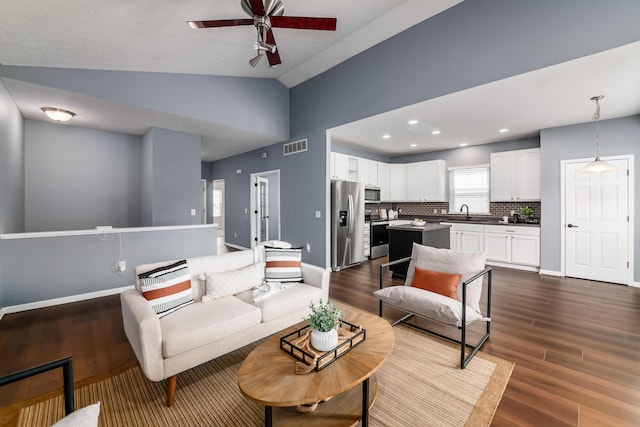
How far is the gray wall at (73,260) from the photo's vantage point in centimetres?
334

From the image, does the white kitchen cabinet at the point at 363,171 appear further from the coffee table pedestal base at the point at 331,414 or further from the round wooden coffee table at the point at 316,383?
the coffee table pedestal base at the point at 331,414

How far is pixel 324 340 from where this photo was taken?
1.62m

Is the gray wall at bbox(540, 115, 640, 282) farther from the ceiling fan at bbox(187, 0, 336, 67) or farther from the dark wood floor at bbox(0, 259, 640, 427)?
the ceiling fan at bbox(187, 0, 336, 67)

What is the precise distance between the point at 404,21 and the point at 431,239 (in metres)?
3.29

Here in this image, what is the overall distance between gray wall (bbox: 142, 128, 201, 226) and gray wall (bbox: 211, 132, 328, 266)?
1.70m

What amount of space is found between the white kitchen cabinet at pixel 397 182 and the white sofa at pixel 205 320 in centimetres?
500

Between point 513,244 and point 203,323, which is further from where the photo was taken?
point 513,244

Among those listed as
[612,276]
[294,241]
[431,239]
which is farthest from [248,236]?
[612,276]

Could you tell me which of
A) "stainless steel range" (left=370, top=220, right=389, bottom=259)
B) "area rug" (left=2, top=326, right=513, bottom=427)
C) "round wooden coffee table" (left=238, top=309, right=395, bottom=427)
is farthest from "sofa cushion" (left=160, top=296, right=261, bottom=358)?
"stainless steel range" (left=370, top=220, right=389, bottom=259)

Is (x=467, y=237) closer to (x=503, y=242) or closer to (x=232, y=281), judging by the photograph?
(x=503, y=242)

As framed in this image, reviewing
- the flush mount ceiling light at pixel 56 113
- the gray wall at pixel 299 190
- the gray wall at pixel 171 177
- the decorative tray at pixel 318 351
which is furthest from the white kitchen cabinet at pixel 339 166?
the flush mount ceiling light at pixel 56 113

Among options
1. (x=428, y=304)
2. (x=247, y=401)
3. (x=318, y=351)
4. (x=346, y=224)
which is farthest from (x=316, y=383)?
(x=346, y=224)

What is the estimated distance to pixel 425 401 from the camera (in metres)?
1.83

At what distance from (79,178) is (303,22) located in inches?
202
